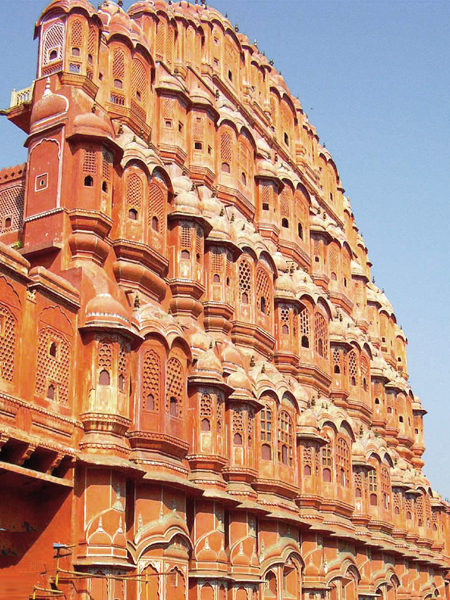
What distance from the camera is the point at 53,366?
20.3 m

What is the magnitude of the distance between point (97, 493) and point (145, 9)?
19.3 m

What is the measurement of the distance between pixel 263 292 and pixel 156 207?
6.37m

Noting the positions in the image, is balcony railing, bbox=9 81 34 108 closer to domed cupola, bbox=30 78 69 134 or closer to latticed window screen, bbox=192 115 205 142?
domed cupola, bbox=30 78 69 134

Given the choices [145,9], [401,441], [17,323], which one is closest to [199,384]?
[17,323]

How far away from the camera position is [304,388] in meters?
32.8

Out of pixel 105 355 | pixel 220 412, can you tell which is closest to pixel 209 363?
pixel 220 412

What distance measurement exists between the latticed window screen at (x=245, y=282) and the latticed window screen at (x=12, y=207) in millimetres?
7536

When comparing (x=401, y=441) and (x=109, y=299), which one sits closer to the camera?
(x=109, y=299)

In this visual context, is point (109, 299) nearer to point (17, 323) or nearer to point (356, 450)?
point (17, 323)

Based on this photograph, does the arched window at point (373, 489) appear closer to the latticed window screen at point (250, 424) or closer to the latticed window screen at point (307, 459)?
the latticed window screen at point (307, 459)

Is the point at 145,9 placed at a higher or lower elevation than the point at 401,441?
higher

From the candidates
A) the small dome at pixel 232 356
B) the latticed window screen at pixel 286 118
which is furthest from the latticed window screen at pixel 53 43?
the latticed window screen at pixel 286 118

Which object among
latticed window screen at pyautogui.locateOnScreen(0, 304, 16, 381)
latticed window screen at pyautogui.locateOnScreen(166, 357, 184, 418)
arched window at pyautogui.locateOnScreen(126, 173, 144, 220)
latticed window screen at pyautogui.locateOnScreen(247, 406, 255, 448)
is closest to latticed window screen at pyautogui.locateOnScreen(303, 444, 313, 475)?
latticed window screen at pyautogui.locateOnScreen(247, 406, 255, 448)

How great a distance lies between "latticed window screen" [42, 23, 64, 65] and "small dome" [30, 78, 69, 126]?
157 cm
